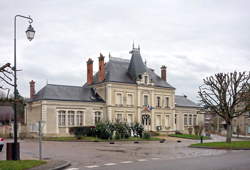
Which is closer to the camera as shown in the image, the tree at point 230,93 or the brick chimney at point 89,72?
the tree at point 230,93

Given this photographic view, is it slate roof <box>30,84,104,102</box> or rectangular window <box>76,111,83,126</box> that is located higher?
slate roof <box>30,84,104,102</box>

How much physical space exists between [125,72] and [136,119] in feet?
23.2

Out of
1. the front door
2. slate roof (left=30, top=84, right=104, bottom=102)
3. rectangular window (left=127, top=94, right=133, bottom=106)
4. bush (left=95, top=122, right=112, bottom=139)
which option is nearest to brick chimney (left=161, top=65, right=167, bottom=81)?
the front door

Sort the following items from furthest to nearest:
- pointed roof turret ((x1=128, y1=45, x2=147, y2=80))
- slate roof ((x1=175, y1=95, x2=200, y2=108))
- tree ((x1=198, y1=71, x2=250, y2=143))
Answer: slate roof ((x1=175, y1=95, x2=200, y2=108)) → pointed roof turret ((x1=128, y1=45, x2=147, y2=80)) → tree ((x1=198, y1=71, x2=250, y2=143))

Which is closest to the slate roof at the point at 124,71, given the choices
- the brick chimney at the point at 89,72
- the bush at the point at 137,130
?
the brick chimney at the point at 89,72

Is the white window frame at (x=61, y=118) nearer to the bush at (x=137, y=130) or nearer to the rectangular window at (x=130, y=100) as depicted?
the bush at (x=137, y=130)

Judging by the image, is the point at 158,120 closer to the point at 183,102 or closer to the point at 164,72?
the point at 164,72

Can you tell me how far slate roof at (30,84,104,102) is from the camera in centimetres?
4526

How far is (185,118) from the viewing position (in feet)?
200

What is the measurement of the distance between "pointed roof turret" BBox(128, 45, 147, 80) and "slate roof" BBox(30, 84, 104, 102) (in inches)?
253

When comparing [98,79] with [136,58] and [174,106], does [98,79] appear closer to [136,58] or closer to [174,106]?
[136,58]

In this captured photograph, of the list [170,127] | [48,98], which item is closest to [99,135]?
[48,98]

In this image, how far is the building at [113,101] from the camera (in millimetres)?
45312

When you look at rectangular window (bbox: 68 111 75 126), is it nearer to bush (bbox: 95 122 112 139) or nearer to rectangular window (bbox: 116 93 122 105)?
bush (bbox: 95 122 112 139)
